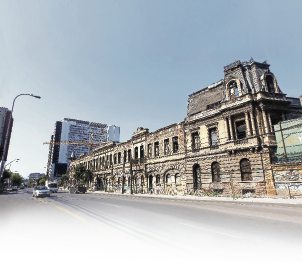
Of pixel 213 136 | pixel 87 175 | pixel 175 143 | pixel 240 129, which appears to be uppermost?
pixel 175 143

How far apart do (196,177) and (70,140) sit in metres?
138

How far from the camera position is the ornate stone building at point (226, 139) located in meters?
23.5

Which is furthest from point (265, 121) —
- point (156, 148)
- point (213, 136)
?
point (156, 148)

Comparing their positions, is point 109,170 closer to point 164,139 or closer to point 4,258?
point 164,139

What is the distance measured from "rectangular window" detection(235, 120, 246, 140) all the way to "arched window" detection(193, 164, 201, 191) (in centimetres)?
631

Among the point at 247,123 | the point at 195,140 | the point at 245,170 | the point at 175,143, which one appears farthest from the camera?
the point at 175,143

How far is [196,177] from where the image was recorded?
29.4 m

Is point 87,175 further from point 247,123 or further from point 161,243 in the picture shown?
point 161,243

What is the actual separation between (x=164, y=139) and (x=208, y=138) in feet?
26.6

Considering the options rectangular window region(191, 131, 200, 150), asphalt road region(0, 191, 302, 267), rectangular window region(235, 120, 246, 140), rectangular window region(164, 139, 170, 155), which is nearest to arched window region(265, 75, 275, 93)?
rectangular window region(235, 120, 246, 140)

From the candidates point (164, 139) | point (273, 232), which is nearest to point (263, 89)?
point (164, 139)

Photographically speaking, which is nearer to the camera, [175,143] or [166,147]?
[175,143]

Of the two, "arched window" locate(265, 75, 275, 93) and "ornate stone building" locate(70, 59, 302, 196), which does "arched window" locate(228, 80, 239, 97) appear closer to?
"ornate stone building" locate(70, 59, 302, 196)

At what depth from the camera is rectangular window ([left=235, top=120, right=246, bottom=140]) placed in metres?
25.3
